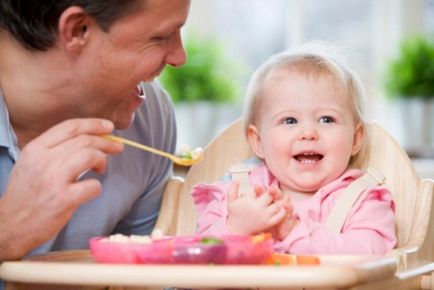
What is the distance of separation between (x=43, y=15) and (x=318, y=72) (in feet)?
1.55

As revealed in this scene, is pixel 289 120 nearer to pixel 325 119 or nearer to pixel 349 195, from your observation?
pixel 325 119

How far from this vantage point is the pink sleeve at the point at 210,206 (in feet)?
4.95

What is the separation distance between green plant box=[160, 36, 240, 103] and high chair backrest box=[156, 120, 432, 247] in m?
1.79

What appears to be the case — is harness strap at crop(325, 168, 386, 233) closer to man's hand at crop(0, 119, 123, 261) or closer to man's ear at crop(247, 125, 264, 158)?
man's ear at crop(247, 125, 264, 158)

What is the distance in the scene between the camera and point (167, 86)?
3557 millimetres

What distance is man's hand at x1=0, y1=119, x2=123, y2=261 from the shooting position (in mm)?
1210

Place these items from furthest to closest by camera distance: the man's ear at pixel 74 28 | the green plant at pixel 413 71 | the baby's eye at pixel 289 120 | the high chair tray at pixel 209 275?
the green plant at pixel 413 71 → the baby's eye at pixel 289 120 → the man's ear at pixel 74 28 → the high chair tray at pixel 209 275

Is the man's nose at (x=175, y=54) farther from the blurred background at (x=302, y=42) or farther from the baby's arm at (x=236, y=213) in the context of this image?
the blurred background at (x=302, y=42)

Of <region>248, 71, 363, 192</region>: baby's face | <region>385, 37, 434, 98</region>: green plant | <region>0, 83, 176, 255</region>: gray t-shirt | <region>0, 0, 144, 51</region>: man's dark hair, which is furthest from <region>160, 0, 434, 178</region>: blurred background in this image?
<region>0, 0, 144, 51</region>: man's dark hair

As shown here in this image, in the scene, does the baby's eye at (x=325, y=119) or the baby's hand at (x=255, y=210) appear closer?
the baby's hand at (x=255, y=210)

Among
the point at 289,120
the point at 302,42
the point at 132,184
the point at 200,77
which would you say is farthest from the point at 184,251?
the point at 302,42

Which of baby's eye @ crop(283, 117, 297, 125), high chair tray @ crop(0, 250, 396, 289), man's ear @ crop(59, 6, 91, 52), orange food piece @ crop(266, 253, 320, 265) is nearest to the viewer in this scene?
high chair tray @ crop(0, 250, 396, 289)

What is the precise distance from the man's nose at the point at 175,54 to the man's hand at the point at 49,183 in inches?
11.4

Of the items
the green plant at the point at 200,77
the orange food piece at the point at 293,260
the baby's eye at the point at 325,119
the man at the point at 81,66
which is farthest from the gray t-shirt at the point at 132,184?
the green plant at the point at 200,77
